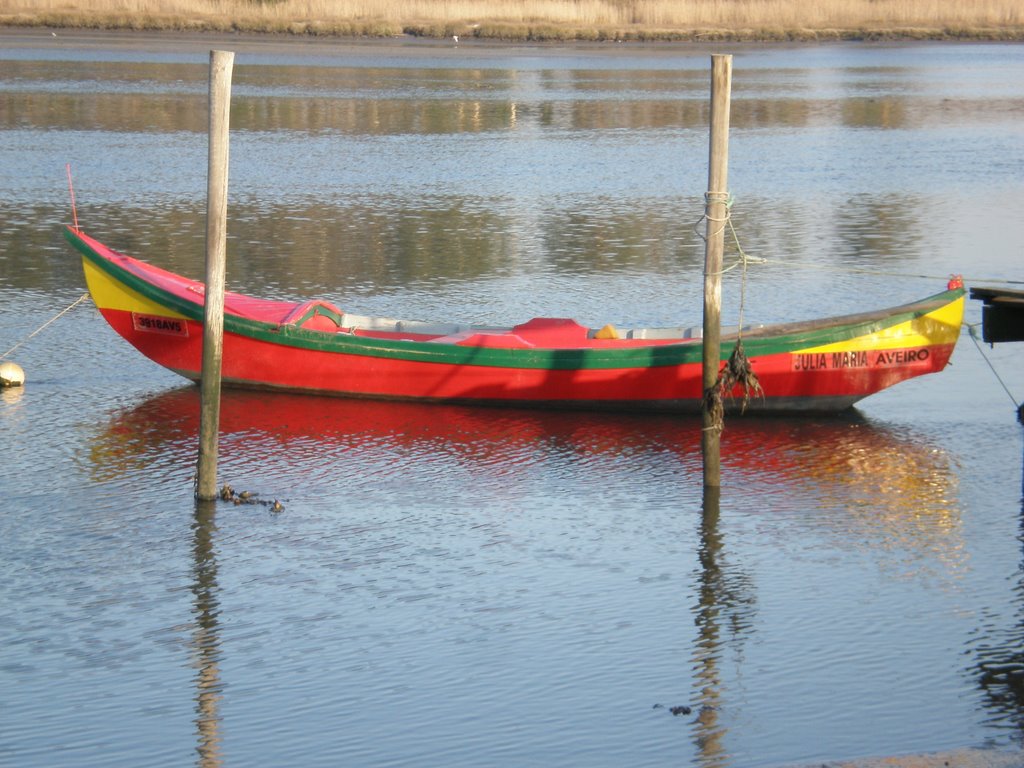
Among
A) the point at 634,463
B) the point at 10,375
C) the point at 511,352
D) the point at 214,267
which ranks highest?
the point at 214,267

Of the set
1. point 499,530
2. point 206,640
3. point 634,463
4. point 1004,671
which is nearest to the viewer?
point 1004,671

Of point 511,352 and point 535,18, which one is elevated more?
point 535,18

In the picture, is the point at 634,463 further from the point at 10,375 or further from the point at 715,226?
the point at 10,375

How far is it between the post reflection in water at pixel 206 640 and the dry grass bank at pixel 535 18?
190ft

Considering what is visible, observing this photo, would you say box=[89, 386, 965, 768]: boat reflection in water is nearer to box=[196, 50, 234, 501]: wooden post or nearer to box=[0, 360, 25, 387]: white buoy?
box=[196, 50, 234, 501]: wooden post

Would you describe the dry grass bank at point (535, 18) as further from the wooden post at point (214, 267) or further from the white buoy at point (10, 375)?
the wooden post at point (214, 267)

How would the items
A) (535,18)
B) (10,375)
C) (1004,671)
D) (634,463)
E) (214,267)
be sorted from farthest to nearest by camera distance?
(535,18) → (10,375) → (634,463) → (214,267) → (1004,671)

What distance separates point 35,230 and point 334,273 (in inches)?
250

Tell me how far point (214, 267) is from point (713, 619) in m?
5.17

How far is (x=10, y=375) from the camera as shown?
59.1 feet

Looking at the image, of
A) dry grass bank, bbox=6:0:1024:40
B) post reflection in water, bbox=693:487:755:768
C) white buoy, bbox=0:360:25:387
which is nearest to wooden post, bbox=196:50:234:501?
post reflection in water, bbox=693:487:755:768

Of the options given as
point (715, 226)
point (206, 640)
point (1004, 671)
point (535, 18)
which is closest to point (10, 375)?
point (206, 640)

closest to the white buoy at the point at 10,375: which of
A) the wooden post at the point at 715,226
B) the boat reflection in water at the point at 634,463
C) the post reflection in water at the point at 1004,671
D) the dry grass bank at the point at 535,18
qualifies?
the boat reflection in water at the point at 634,463

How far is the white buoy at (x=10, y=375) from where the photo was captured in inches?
707
